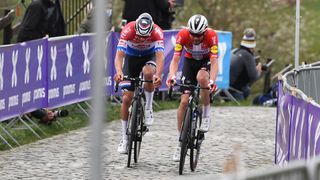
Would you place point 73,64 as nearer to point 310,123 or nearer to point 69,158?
point 69,158

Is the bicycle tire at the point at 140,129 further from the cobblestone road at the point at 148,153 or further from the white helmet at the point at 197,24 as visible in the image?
the white helmet at the point at 197,24

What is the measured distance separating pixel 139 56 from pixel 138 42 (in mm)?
225

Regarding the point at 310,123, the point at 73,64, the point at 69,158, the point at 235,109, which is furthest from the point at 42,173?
the point at 235,109

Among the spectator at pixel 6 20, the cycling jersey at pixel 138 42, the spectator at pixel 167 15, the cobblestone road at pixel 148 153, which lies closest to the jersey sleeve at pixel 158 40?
the cycling jersey at pixel 138 42

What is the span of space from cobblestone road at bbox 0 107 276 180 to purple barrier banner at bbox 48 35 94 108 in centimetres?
65

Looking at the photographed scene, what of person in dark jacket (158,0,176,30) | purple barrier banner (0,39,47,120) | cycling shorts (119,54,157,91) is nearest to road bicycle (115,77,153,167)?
cycling shorts (119,54,157,91)

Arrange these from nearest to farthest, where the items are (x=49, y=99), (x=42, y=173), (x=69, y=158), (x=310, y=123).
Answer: (x=310, y=123) < (x=42, y=173) < (x=69, y=158) < (x=49, y=99)

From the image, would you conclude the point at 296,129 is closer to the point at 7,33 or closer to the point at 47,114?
the point at 47,114

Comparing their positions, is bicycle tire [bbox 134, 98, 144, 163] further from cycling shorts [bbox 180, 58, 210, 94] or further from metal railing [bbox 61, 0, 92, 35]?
metal railing [bbox 61, 0, 92, 35]

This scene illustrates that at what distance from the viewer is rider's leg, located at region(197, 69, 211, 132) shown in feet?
43.1

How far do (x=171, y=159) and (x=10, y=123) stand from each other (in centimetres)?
270

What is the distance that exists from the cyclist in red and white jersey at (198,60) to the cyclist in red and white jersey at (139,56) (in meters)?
0.32

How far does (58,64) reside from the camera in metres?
16.7

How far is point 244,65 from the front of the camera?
73.5 ft
